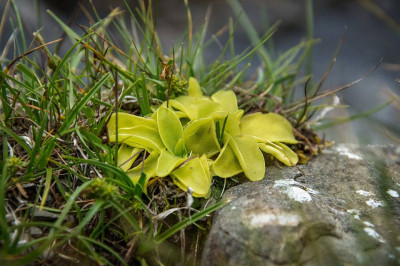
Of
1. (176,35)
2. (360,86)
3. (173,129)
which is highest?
(173,129)

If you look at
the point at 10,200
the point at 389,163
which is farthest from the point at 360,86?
the point at 10,200

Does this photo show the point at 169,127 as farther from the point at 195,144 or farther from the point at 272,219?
the point at 272,219

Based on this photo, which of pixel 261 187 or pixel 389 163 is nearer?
pixel 261 187

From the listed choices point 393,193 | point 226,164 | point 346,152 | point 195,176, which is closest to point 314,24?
point 346,152

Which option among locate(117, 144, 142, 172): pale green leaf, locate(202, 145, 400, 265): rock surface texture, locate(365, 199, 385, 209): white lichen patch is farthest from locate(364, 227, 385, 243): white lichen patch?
locate(117, 144, 142, 172): pale green leaf

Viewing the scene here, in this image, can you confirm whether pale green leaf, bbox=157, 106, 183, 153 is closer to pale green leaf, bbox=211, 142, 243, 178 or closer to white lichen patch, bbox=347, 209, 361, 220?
pale green leaf, bbox=211, 142, 243, 178

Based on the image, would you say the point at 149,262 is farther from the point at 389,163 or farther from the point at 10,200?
the point at 389,163
